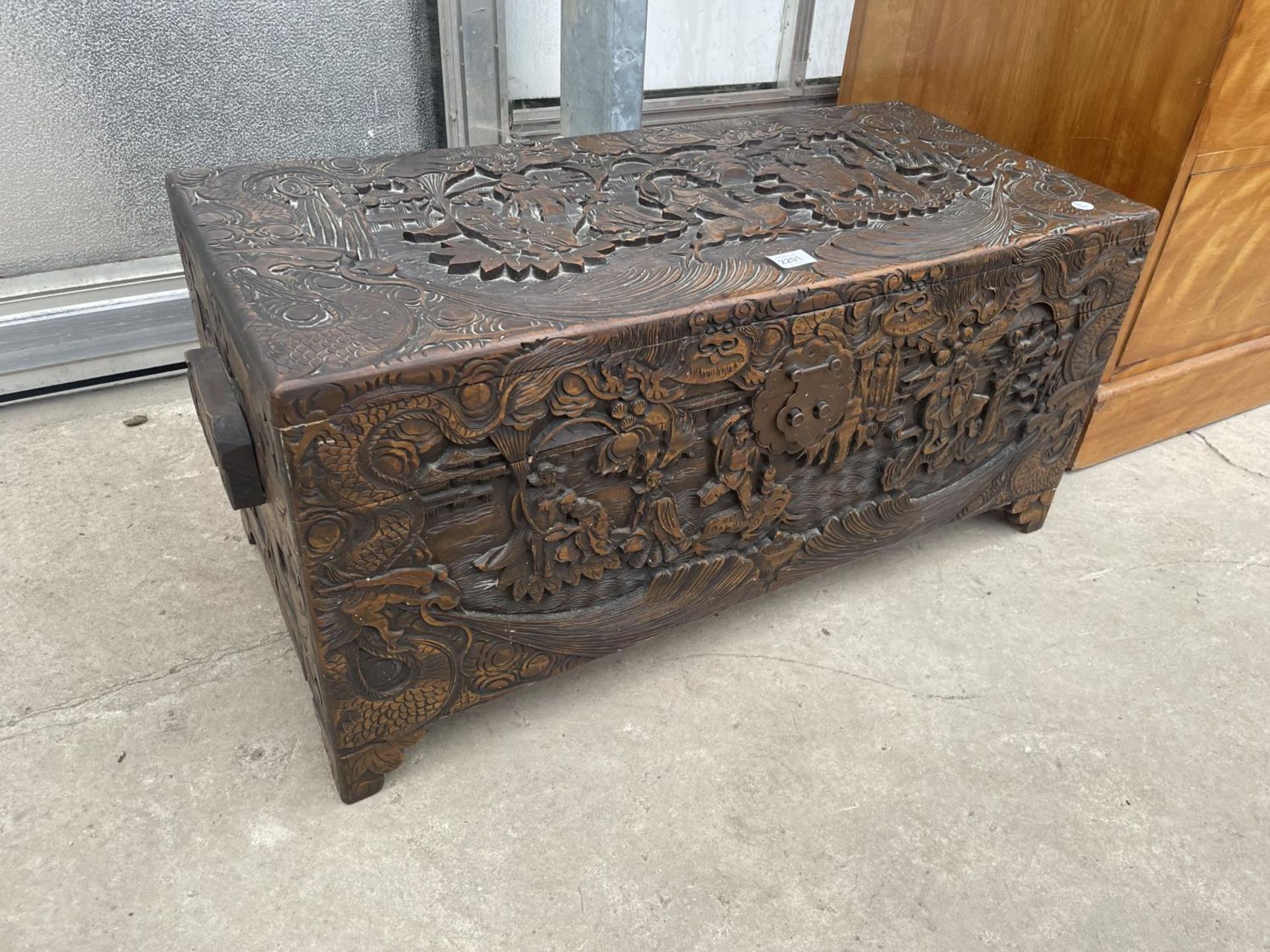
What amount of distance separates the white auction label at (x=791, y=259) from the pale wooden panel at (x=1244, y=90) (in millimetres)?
772

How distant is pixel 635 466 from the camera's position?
1109 mm

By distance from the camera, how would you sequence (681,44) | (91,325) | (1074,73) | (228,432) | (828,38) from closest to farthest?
(228,432), (1074,73), (91,325), (681,44), (828,38)

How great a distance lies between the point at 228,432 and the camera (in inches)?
39.2

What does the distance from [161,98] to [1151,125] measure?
1.72m

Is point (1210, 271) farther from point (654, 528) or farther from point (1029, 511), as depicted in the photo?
point (654, 528)

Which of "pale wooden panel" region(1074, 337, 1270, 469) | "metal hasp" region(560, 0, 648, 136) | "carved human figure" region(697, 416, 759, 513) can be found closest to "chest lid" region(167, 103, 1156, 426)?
"carved human figure" region(697, 416, 759, 513)

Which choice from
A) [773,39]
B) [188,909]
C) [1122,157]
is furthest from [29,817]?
[773,39]

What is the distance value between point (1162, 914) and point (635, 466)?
2.59 ft

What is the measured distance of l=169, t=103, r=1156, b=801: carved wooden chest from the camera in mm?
955

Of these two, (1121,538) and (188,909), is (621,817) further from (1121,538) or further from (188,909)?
(1121,538)

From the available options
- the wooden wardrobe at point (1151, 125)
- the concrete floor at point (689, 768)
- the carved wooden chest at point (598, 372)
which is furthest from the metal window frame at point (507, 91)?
the concrete floor at point (689, 768)

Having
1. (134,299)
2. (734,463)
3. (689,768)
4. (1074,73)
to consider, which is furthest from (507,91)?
(689,768)

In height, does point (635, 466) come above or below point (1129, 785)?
above

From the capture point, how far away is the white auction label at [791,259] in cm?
113
